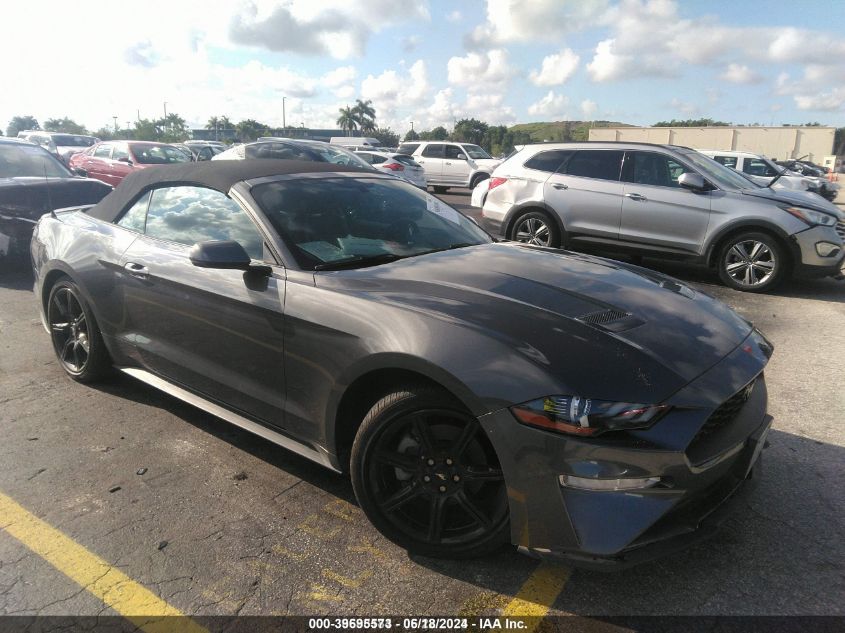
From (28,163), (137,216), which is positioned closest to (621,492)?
(137,216)

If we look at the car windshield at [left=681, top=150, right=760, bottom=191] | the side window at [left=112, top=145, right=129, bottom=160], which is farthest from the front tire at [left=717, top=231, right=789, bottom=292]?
the side window at [left=112, top=145, right=129, bottom=160]

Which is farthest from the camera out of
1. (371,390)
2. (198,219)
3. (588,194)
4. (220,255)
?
(588,194)

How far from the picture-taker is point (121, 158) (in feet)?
47.8

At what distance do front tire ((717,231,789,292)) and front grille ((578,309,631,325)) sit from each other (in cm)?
548

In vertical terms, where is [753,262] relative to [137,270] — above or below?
below

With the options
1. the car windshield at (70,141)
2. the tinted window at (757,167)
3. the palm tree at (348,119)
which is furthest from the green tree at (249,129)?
the tinted window at (757,167)

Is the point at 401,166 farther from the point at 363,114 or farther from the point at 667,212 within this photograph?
the point at 363,114

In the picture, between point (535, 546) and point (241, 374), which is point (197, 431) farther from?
point (535, 546)

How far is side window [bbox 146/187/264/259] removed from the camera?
312 centimetres

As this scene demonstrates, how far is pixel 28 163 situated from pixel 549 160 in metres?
7.04

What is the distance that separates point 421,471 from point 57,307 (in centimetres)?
325

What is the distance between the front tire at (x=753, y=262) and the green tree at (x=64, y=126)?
88002mm

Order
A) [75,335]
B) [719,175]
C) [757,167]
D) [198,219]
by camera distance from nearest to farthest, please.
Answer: [198,219]
[75,335]
[719,175]
[757,167]

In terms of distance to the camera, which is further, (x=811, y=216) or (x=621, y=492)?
(x=811, y=216)
